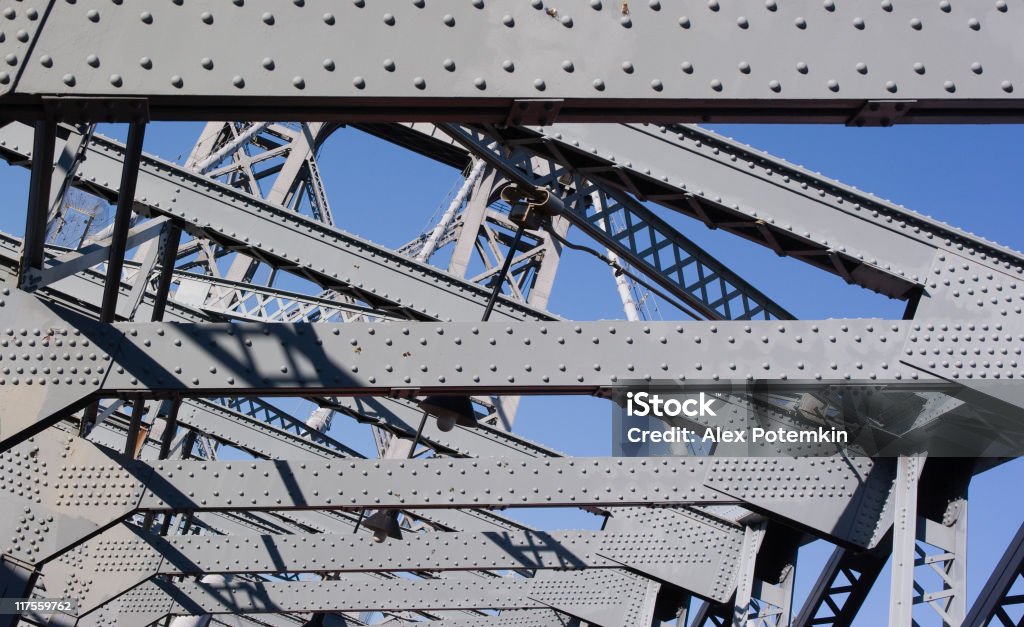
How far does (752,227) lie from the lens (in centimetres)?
641

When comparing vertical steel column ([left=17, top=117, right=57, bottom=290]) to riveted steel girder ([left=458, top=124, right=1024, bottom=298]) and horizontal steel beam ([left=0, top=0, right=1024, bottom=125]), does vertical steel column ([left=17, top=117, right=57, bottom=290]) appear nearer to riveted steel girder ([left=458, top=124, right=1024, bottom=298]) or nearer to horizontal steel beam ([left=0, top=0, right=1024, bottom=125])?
horizontal steel beam ([left=0, top=0, right=1024, bottom=125])

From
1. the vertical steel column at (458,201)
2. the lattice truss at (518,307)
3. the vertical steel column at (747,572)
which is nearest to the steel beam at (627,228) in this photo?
the lattice truss at (518,307)

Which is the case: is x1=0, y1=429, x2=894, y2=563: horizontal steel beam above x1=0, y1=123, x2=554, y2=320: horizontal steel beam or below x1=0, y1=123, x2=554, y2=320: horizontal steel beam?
below

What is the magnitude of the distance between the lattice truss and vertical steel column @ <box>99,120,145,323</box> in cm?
3

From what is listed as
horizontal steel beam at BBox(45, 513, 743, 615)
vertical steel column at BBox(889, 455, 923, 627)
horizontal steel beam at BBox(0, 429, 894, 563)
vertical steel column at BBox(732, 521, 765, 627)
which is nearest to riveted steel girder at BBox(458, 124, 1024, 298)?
vertical steel column at BBox(889, 455, 923, 627)

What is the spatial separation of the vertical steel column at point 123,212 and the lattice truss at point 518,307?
3 cm

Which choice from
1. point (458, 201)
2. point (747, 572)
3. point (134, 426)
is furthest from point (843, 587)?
point (458, 201)

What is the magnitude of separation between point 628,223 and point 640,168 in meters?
0.99

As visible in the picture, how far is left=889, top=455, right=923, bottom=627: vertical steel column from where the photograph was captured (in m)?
7.29

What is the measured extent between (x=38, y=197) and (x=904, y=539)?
5.80m

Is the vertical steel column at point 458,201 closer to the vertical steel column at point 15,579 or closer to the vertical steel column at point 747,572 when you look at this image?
the vertical steel column at point 747,572

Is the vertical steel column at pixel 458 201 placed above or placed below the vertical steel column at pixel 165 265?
above

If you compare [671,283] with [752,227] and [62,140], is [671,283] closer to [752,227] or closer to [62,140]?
[752,227]

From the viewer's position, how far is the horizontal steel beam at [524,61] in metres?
3.91
